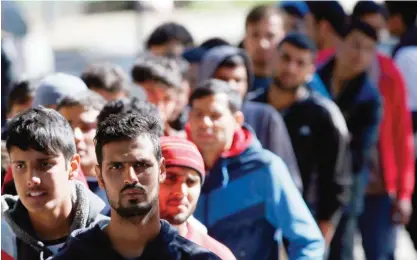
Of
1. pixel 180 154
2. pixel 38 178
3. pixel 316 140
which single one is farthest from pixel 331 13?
pixel 38 178

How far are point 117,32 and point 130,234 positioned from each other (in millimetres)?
13328

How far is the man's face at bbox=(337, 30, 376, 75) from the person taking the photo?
24.9ft

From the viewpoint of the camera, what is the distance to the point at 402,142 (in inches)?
297

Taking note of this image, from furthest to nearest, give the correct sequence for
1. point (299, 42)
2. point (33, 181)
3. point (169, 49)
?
point (169, 49)
point (299, 42)
point (33, 181)

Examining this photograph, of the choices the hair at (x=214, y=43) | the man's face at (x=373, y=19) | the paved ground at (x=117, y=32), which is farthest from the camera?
the paved ground at (x=117, y=32)

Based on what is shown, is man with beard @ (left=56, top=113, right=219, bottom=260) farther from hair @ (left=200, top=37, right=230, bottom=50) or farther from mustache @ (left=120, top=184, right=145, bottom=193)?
hair @ (left=200, top=37, right=230, bottom=50)

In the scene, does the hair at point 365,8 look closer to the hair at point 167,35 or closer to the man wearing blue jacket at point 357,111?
the man wearing blue jacket at point 357,111

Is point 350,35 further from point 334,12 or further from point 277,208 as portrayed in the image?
point 277,208

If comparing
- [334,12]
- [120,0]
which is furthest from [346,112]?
[120,0]

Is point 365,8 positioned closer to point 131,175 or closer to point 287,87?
point 287,87

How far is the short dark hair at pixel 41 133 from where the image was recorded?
13.2ft

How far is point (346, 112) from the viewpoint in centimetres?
750

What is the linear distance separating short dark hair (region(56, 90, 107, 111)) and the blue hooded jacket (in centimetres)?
60

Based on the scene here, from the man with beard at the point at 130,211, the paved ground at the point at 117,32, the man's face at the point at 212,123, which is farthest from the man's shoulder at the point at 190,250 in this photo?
the paved ground at the point at 117,32
